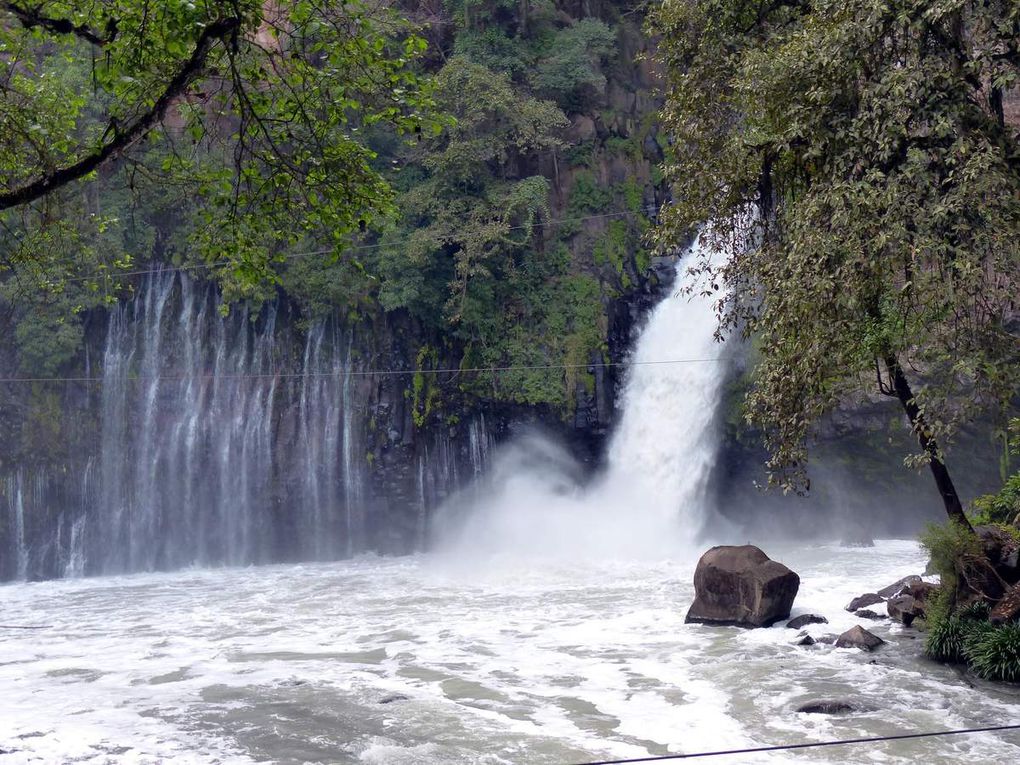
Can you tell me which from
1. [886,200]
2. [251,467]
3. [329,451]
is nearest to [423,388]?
[329,451]

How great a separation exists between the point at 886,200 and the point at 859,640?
652 cm

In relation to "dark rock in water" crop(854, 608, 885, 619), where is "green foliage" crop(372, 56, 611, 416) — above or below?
above

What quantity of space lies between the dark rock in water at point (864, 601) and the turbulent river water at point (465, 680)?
1.10ft

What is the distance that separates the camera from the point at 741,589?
47.3ft

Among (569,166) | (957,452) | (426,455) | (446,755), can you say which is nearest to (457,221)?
(569,166)

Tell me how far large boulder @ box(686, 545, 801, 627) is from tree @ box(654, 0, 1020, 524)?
3352 millimetres

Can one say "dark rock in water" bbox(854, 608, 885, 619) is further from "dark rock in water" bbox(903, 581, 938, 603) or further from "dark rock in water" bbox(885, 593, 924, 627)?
"dark rock in water" bbox(903, 581, 938, 603)

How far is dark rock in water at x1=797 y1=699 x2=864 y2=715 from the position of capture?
395 inches

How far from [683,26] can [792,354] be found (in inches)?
212

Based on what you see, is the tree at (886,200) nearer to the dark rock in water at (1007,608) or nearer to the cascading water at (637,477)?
the dark rock in water at (1007,608)

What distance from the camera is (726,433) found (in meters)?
23.0

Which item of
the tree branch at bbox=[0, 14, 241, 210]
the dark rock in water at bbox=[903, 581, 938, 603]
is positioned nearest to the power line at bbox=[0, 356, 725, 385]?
the dark rock in water at bbox=[903, 581, 938, 603]

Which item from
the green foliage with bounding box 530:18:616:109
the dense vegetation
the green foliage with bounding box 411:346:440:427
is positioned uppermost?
the green foliage with bounding box 530:18:616:109

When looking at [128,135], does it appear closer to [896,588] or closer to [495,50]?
[896,588]
